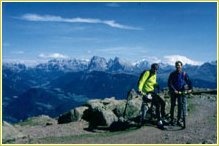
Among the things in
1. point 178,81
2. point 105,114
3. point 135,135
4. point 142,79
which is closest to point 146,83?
point 142,79

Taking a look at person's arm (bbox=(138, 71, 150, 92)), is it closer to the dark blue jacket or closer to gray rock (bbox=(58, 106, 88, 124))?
the dark blue jacket

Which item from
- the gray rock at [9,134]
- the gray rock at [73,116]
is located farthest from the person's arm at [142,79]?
the gray rock at [73,116]

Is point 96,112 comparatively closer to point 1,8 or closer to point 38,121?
point 38,121

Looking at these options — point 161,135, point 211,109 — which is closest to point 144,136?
point 161,135

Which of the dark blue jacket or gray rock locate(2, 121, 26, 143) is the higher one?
the dark blue jacket

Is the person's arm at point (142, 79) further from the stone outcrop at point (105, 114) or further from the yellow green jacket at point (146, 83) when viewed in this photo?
the stone outcrop at point (105, 114)

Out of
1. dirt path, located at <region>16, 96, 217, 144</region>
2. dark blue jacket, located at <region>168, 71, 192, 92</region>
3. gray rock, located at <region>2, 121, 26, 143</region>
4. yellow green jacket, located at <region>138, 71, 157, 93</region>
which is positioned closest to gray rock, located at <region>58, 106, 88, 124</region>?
dirt path, located at <region>16, 96, 217, 144</region>
